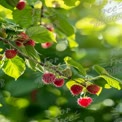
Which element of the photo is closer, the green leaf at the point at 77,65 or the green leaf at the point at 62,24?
the green leaf at the point at 77,65

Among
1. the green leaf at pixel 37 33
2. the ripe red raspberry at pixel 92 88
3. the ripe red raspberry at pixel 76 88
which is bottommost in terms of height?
the ripe red raspberry at pixel 92 88

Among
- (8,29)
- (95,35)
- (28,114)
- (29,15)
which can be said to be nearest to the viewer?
(8,29)

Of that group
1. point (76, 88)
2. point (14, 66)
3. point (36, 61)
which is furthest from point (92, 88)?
point (14, 66)

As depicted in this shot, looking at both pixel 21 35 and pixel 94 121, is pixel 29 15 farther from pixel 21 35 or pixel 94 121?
pixel 94 121

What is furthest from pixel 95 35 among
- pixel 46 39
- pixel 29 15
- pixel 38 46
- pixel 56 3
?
pixel 46 39

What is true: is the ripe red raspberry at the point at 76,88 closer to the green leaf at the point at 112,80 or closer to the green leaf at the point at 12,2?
the green leaf at the point at 112,80

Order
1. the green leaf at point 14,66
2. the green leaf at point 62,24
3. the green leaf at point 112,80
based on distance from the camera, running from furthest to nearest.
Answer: the green leaf at point 62,24
the green leaf at point 14,66
the green leaf at point 112,80

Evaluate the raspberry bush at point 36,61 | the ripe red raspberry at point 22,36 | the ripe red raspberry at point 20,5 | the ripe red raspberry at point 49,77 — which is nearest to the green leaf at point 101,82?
the raspberry bush at point 36,61

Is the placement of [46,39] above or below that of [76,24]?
below
